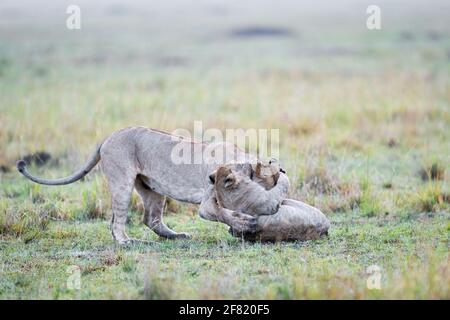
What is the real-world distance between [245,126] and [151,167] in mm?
6156

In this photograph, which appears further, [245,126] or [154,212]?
[245,126]

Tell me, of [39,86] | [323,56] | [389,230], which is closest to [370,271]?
[389,230]

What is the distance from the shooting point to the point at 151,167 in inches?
282

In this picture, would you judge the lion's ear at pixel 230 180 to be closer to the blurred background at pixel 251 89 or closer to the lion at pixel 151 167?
the lion at pixel 151 167

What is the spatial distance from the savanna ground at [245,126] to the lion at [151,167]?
400mm

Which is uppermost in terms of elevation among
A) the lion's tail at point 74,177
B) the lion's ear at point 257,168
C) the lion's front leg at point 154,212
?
the lion's ear at point 257,168

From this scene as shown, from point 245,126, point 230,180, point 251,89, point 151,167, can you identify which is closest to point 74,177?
point 151,167

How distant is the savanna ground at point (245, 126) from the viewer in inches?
229

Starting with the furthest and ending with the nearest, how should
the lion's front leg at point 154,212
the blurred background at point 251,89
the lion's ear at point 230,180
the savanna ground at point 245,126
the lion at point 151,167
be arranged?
the blurred background at point 251,89, the lion's front leg at point 154,212, the lion at point 151,167, the lion's ear at point 230,180, the savanna ground at point 245,126

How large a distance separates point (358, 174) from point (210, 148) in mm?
3037

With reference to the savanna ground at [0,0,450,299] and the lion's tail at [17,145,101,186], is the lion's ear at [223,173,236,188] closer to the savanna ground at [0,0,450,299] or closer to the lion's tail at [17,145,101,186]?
the savanna ground at [0,0,450,299]

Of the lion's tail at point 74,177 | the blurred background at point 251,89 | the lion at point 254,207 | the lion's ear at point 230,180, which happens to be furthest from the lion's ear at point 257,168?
the blurred background at point 251,89

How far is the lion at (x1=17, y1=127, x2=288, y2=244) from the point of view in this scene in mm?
6934

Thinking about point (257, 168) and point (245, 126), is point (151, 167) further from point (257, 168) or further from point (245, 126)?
point (245, 126)
